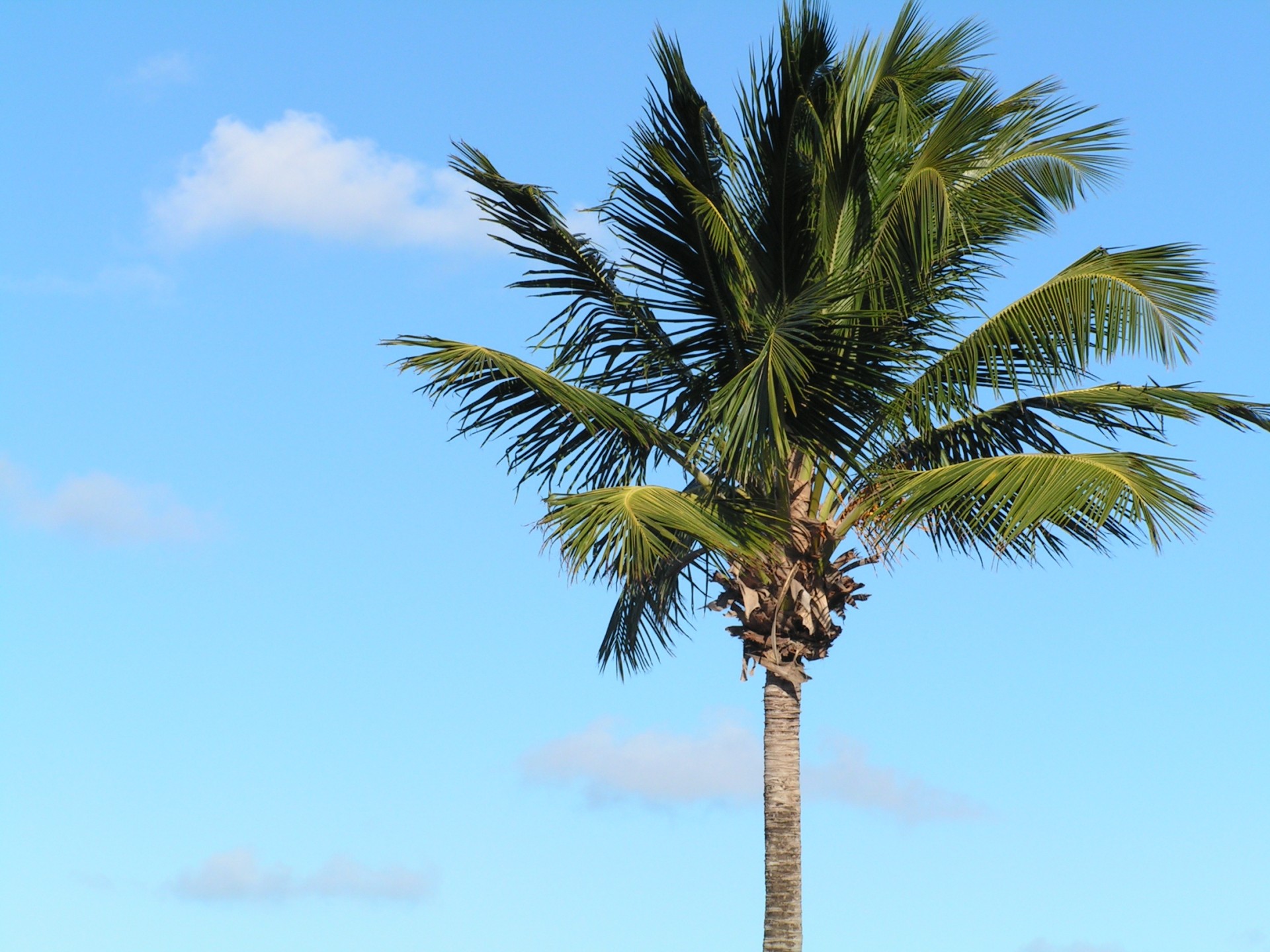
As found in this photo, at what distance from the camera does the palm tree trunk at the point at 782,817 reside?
12.0 metres

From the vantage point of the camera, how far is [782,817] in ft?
40.1

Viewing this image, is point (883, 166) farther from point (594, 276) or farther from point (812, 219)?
point (594, 276)

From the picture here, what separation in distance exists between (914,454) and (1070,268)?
2.04 m

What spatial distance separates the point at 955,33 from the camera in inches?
529

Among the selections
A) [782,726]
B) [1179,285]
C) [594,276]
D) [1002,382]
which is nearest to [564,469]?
[594,276]

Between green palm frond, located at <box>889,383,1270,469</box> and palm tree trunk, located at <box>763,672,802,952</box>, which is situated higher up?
green palm frond, located at <box>889,383,1270,469</box>

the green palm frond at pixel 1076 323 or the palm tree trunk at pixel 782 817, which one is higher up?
the green palm frond at pixel 1076 323

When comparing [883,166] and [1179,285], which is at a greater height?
[883,166]

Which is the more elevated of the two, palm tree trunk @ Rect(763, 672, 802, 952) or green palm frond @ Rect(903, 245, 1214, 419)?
green palm frond @ Rect(903, 245, 1214, 419)

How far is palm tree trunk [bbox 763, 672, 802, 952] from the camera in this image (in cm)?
1196

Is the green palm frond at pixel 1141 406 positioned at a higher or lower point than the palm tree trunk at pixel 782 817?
higher

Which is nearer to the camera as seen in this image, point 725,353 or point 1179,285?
point 1179,285

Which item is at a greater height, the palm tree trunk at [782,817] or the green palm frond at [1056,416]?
the green palm frond at [1056,416]

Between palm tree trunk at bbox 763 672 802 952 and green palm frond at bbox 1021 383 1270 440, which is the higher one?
green palm frond at bbox 1021 383 1270 440
